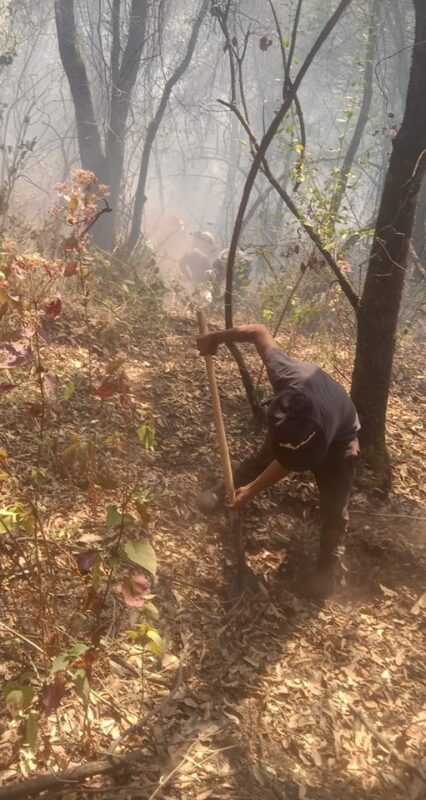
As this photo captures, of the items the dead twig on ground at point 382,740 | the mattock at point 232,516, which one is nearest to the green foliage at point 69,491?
the mattock at point 232,516

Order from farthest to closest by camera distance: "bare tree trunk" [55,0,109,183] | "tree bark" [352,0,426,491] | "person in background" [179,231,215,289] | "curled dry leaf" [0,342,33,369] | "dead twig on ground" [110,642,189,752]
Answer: "person in background" [179,231,215,289] → "bare tree trunk" [55,0,109,183] → "tree bark" [352,0,426,491] → "dead twig on ground" [110,642,189,752] → "curled dry leaf" [0,342,33,369]

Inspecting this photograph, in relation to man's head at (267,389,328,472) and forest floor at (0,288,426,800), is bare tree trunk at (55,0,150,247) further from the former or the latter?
man's head at (267,389,328,472)

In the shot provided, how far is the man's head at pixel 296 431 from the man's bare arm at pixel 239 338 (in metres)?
0.56

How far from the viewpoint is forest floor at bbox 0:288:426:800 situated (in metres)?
2.25

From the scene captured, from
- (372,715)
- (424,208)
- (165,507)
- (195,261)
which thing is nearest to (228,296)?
(165,507)

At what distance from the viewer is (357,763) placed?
2453mm

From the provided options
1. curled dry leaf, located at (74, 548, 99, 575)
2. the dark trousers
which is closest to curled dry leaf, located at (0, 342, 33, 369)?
curled dry leaf, located at (74, 548, 99, 575)

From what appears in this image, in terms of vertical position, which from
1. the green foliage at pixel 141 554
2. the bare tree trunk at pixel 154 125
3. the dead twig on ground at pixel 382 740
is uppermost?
the bare tree trunk at pixel 154 125

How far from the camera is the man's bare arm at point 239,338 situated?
125 inches

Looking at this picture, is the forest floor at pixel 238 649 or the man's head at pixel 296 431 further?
the man's head at pixel 296 431

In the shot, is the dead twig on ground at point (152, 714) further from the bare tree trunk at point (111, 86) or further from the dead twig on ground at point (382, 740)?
the bare tree trunk at point (111, 86)

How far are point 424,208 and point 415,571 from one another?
24.3 feet

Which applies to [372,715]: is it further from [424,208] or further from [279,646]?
[424,208]

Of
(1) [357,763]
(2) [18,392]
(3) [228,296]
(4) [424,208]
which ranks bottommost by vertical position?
(1) [357,763]
